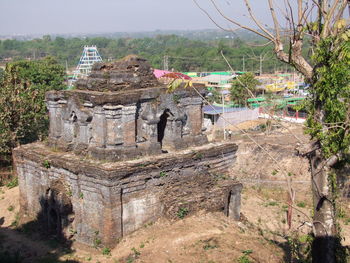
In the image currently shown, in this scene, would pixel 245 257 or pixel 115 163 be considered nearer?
pixel 245 257

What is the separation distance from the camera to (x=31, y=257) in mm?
10562

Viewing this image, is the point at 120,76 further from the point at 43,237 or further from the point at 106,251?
the point at 43,237

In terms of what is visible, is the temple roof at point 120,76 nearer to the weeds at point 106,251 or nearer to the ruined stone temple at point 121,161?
the ruined stone temple at point 121,161

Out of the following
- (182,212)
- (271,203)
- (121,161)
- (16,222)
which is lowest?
(271,203)

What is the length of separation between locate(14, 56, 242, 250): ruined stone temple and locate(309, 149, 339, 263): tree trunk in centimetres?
468

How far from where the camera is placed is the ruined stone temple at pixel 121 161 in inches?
412

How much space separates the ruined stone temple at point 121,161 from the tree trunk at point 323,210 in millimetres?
4682

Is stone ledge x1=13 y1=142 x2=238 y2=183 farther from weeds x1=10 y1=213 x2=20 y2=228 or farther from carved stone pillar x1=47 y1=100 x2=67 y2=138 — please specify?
weeds x1=10 y1=213 x2=20 y2=228

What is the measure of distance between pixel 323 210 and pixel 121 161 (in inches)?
223

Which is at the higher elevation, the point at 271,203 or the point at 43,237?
the point at 43,237

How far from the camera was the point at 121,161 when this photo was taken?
422 inches

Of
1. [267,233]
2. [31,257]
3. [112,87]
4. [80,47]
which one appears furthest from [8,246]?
[80,47]

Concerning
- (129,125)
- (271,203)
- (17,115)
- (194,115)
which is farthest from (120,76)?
(17,115)

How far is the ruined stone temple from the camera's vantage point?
10461 mm
